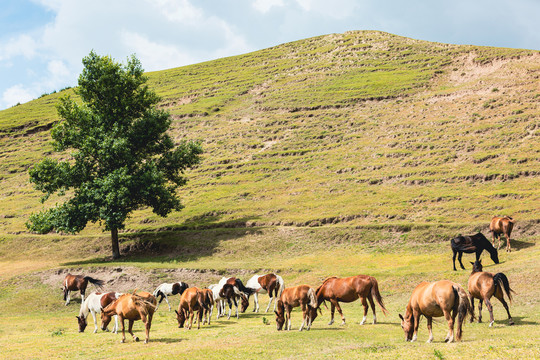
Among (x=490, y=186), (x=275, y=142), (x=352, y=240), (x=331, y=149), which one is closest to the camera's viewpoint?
(x=352, y=240)

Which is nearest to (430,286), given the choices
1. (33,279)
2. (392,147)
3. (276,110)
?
(33,279)

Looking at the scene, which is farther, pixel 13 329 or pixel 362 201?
pixel 362 201

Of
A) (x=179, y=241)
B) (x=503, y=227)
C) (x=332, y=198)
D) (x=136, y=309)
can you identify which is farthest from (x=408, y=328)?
(x=332, y=198)

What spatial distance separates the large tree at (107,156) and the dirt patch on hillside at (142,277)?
6234 mm

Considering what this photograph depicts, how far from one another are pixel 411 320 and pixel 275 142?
2606 inches

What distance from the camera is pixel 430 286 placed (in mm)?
14953

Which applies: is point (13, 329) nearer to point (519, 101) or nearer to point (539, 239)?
point (539, 239)

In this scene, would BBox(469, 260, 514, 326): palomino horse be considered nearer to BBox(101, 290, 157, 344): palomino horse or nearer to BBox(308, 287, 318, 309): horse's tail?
BBox(308, 287, 318, 309): horse's tail

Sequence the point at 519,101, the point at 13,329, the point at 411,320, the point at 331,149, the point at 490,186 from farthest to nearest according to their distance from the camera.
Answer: the point at 331,149
the point at 519,101
the point at 490,186
the point at 13,329
the point at 411,320

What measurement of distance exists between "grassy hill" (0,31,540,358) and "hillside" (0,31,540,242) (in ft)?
1.11

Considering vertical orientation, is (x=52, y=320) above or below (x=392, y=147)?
below

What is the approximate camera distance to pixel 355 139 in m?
73.5

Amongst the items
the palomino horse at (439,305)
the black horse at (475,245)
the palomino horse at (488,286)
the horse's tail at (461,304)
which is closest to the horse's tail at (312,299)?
the palomino horse at (439,305)

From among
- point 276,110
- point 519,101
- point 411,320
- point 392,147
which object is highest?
point 276,110
